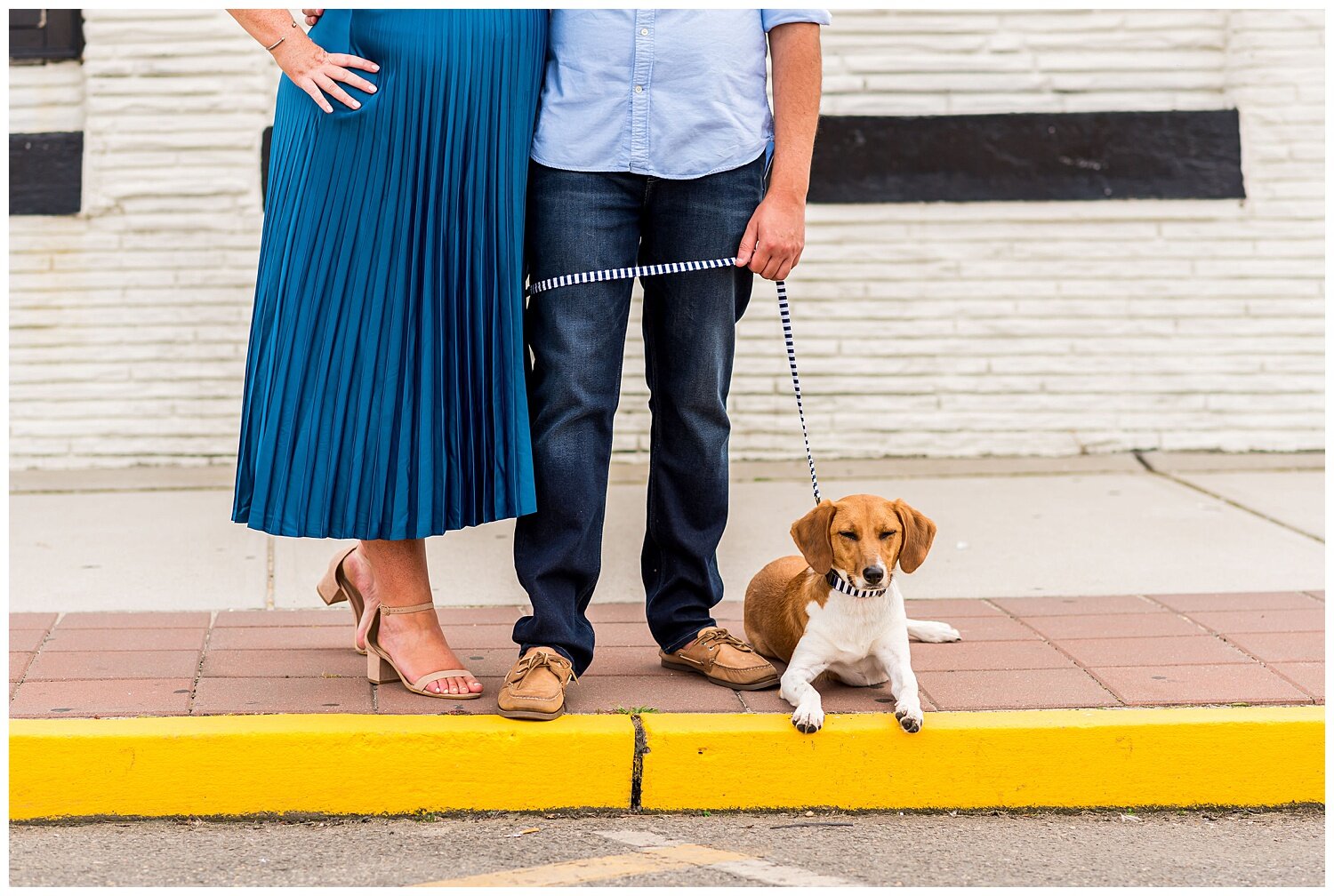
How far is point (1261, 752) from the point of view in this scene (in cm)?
312

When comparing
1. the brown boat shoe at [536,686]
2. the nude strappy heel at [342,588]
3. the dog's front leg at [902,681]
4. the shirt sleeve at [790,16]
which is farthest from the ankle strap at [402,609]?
the shirt sleeve at [790,16]

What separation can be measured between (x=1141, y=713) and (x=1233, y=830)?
0.32 meters

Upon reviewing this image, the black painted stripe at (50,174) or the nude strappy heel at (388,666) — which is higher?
the black painted stripe at (50,174)

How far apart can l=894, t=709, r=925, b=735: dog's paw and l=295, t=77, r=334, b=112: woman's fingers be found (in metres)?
1.80

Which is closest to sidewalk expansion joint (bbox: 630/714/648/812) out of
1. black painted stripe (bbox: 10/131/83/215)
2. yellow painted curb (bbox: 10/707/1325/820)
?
yellow painted curb (bbox: 10/707/1325/820)

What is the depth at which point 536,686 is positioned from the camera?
311 centimetres

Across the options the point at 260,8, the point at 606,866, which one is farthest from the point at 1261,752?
the point at 260,8

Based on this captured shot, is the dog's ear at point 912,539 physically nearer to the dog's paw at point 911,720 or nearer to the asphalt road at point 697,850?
the dog's paw at point 911,720

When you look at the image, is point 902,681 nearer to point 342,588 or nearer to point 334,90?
point 342,588

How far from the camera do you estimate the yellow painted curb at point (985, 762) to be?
3.04 meters

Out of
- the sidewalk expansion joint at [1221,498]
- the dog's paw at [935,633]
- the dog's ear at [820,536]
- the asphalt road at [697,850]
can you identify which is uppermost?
the dog's ear at [820,536]

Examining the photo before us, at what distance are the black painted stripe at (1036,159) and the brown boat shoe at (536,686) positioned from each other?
3842 millimetres

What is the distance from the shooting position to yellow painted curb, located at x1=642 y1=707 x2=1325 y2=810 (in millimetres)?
3045

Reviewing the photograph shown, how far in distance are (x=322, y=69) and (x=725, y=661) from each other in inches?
64.3
